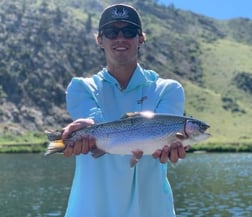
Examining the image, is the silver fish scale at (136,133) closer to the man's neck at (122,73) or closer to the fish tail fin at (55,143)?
the fish tail fin at (55,143)

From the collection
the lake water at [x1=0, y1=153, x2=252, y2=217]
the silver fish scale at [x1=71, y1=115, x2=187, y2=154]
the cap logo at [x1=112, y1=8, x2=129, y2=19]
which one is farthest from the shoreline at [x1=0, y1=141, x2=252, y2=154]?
the silver fish scale at [x1=71, y1=115, x2=187, y2=154]

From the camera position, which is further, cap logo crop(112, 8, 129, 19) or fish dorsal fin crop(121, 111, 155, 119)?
cap logo crop(112, 8, 129, 19)

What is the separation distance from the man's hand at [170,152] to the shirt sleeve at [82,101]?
711 millimetres

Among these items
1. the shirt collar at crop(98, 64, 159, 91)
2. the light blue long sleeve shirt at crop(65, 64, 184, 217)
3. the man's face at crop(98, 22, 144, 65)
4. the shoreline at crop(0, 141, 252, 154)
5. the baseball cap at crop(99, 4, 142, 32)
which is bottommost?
the shoreline at crop(0, 141, 252, 154)

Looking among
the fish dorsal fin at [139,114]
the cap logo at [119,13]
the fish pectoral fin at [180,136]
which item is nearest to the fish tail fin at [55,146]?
the fish dorsal fin at [139,114]

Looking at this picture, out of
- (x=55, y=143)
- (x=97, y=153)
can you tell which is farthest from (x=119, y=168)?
(x=55, y=143)

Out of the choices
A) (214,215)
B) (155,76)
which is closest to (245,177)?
(214,215)

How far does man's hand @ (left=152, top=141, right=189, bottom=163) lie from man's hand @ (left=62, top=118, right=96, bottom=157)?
0.62 m

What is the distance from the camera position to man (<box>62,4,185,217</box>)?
5.69m

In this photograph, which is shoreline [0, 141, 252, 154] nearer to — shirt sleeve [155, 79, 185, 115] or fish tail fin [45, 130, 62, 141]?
shirt sleeve [155, 79, 185, 115]

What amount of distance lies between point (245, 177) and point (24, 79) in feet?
416

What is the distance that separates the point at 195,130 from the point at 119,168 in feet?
2.70

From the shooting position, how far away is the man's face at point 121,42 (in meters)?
5.96

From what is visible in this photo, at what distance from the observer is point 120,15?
Result: 5992 millimetres
